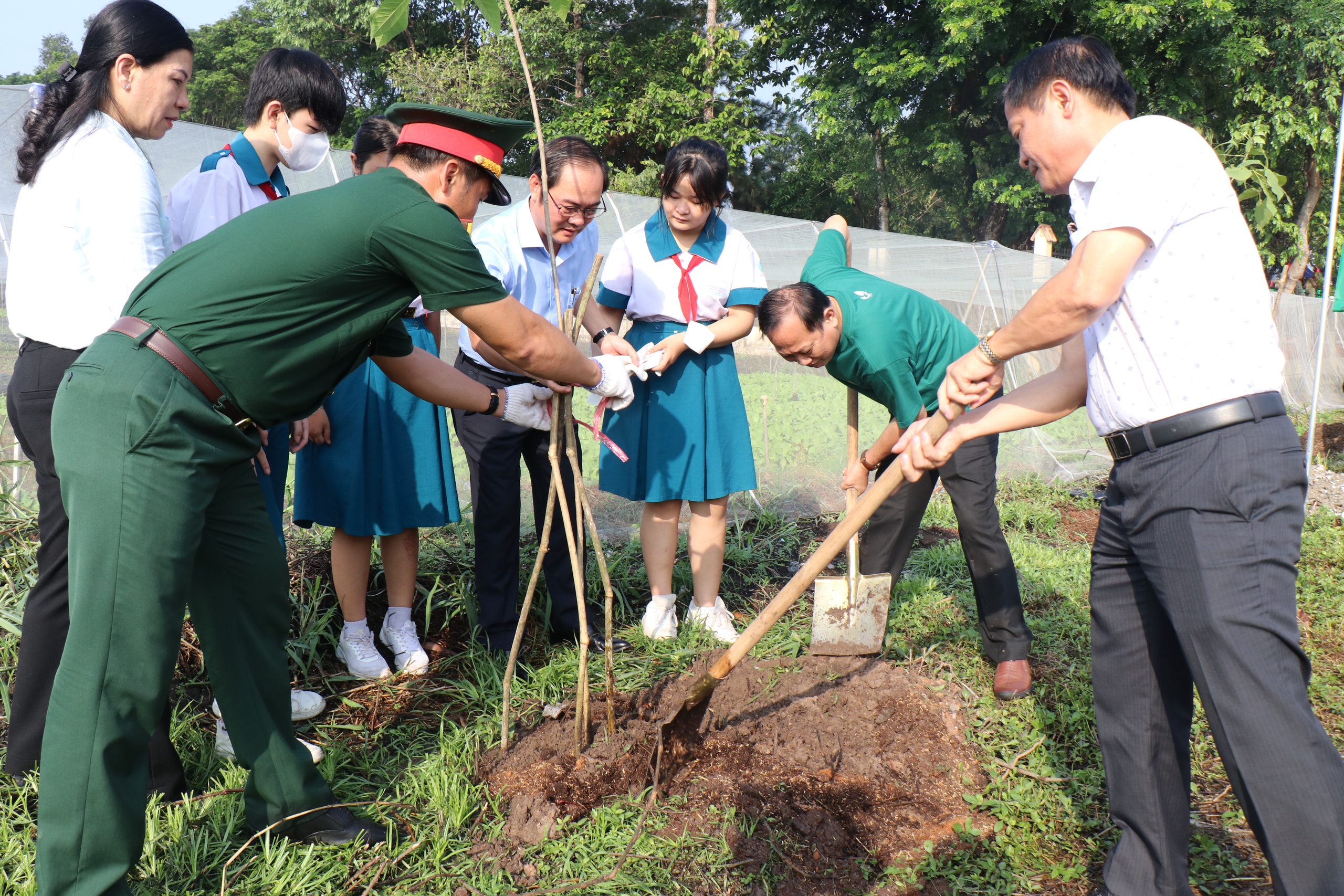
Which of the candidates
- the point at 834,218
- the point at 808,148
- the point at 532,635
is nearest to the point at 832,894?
the point at 532,635

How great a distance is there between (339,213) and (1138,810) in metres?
2.24

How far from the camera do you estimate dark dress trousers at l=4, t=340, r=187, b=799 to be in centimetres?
208

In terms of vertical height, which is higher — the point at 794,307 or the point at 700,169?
the point at 700,169

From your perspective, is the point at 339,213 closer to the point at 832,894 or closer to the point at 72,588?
the point at 72,588

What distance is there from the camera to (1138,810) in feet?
6.55

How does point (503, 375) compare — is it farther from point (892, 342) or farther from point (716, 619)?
point (892, 342)

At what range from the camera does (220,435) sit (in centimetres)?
184

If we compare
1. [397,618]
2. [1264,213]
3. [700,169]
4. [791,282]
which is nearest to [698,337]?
[700,169]

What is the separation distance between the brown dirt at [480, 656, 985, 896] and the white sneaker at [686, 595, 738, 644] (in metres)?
0.34

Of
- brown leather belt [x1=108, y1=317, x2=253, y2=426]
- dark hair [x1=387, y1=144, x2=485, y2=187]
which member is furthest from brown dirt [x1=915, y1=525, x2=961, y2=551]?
brown leather belt [x1=108, y1=317, x2=253, y2=426]

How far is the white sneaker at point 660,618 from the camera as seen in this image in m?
3.42

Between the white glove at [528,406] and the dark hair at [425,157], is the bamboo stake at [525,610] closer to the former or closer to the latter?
the white glove at [528,406]

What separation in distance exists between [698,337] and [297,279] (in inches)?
66.6

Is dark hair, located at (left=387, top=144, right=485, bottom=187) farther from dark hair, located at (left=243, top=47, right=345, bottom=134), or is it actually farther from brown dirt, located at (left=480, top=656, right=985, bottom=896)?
brown dirt, located at (left=480, top=656, right=985, bottom=896)
